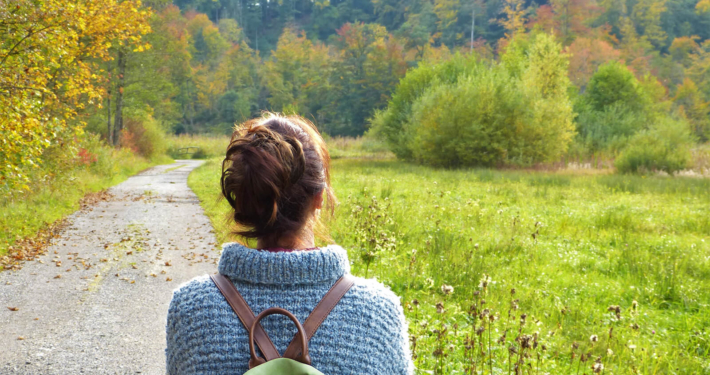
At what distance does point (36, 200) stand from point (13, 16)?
5.68m

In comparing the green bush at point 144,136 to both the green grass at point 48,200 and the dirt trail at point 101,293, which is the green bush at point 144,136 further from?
the dirt trail at point 101,293

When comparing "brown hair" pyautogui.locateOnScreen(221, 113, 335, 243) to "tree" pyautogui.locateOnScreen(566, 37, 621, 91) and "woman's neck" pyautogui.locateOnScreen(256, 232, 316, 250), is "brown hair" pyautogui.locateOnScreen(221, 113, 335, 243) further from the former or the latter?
"tree" pyautogui.locateOnScreen(566, 37, 621, 91)

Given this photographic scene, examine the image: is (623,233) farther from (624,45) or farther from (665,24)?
(665,24)

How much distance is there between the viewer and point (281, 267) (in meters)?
1.48

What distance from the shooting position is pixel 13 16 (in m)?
7.55

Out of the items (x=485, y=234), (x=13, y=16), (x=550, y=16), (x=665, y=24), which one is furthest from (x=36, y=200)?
(x=665, y=24)

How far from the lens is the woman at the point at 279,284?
1.45 meters

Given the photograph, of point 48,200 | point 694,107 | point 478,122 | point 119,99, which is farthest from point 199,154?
point 694,107

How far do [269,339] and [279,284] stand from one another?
0.15 metres

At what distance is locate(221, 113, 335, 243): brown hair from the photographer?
57.5 inches

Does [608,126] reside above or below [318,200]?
below

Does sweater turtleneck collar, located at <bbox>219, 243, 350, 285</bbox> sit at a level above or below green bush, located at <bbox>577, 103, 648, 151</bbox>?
above

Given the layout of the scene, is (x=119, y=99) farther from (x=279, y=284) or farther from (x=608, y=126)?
(x=608, y=126)

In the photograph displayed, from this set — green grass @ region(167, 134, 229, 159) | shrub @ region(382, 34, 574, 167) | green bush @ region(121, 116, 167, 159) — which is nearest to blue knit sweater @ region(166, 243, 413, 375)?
shrub @ region(382, 34, 574, 167)
